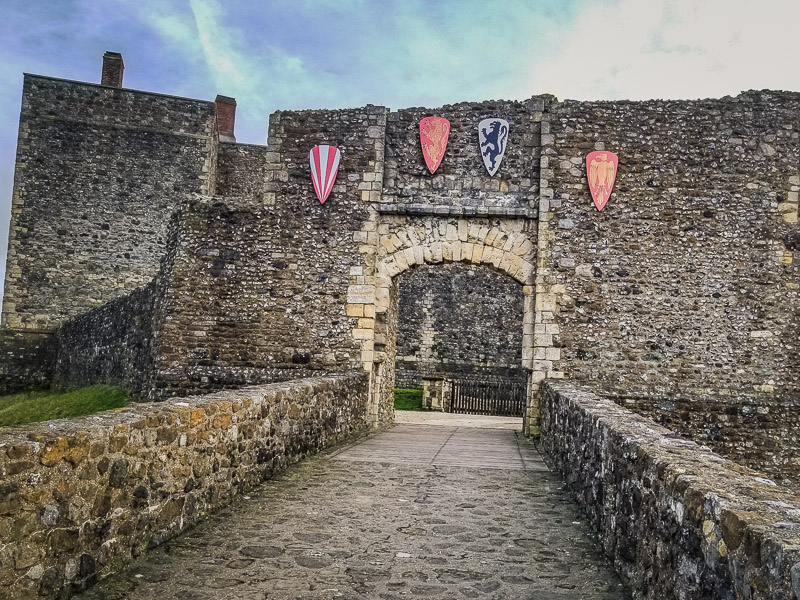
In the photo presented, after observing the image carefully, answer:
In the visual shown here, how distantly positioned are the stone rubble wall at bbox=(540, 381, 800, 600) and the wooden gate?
1436 cm

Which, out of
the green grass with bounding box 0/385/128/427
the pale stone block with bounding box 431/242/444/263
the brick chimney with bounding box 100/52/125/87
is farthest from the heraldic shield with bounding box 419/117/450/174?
the brick chimney with bounding box 100/52/125/87

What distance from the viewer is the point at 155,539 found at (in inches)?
162

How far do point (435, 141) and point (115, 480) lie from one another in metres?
9.03

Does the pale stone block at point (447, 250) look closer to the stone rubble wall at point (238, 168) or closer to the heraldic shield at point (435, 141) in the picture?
the heraldic shield at point (435, 141)

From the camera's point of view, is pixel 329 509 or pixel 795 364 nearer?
pixel 329 509

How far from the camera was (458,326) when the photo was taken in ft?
70.3

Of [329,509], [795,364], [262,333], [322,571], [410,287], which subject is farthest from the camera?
[410,287]

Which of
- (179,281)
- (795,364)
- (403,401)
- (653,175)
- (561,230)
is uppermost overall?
(653,175)

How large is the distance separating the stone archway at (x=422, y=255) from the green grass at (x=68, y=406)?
4.93m

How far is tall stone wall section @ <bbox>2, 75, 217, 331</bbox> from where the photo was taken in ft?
67.4

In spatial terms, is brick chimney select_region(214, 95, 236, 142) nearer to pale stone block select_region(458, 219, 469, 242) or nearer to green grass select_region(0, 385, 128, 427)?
green grass select_region(0, 385, 128, 427)

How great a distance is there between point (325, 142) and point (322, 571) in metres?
9.19

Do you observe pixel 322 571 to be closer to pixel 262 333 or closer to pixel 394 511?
pixel 394 511

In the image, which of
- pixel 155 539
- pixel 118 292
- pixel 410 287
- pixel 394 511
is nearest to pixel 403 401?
pixel 410 287
